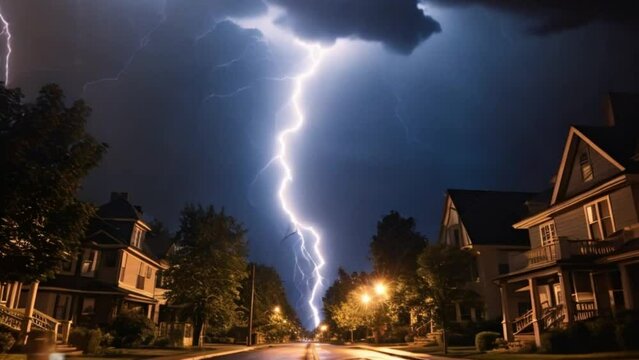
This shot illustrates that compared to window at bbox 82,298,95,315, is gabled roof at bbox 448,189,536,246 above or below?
above

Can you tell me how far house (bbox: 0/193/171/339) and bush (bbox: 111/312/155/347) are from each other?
7.81 ft

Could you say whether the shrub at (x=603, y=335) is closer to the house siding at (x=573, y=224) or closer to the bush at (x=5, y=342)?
the house siding at (x=573, y=224)

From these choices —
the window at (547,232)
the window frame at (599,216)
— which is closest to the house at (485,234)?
the window at (547,232)

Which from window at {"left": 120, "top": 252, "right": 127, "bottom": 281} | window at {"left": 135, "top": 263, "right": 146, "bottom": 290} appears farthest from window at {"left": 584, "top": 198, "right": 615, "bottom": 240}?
window at {"left": 135, "top": 263, "right": 146, "bottom": 290}

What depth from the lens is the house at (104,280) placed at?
33.9 meters

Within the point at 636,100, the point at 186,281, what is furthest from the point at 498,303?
the point at 186,281

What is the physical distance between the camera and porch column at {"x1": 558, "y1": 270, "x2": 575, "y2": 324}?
21.6 meters

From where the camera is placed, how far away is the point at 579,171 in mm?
26422

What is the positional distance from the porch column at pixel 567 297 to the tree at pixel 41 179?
2011 cm

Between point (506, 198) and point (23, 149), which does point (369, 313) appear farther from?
point (23, 149)

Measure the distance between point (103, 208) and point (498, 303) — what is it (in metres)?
35.6

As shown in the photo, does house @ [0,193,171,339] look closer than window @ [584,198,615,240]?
No

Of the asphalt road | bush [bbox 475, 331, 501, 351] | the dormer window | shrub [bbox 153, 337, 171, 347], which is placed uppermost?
the dormer window

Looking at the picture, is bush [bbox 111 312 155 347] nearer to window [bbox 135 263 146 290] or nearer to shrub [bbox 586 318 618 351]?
window [bbox 135 263 146 290]
